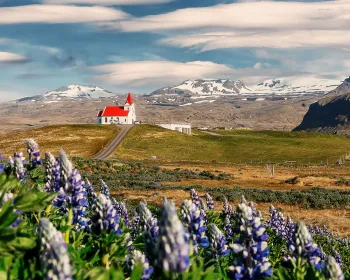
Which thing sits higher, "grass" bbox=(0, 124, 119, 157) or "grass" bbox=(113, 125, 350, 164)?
"grass" bbox=(0, 124, 119, 157)

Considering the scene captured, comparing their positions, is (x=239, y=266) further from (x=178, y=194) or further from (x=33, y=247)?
(x=178, y=194)

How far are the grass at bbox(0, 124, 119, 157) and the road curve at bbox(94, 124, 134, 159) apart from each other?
1.51 m

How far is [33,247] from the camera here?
2666mm

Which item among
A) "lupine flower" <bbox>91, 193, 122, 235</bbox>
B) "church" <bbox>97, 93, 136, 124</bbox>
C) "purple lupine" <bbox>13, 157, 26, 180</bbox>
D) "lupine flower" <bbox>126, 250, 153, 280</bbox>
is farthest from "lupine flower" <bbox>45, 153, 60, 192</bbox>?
"church" <bbox>97, 93, 136, 124</bbox>

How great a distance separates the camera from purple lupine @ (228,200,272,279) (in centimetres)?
346

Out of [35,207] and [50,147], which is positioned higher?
[35,207]

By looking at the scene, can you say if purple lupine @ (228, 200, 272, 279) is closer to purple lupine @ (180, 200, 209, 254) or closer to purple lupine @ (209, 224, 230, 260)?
purple lupine @ (180, 200, 209, 254)

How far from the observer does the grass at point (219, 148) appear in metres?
91.9

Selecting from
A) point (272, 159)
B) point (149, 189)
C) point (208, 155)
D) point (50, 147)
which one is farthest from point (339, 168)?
point (50, 147)

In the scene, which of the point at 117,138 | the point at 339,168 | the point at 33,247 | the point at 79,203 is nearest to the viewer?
the point at 33,247

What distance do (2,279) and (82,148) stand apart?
94218 millimetres

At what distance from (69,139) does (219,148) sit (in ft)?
121

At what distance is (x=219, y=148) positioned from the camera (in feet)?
338

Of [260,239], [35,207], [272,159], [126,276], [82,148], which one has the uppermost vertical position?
[35,207]
